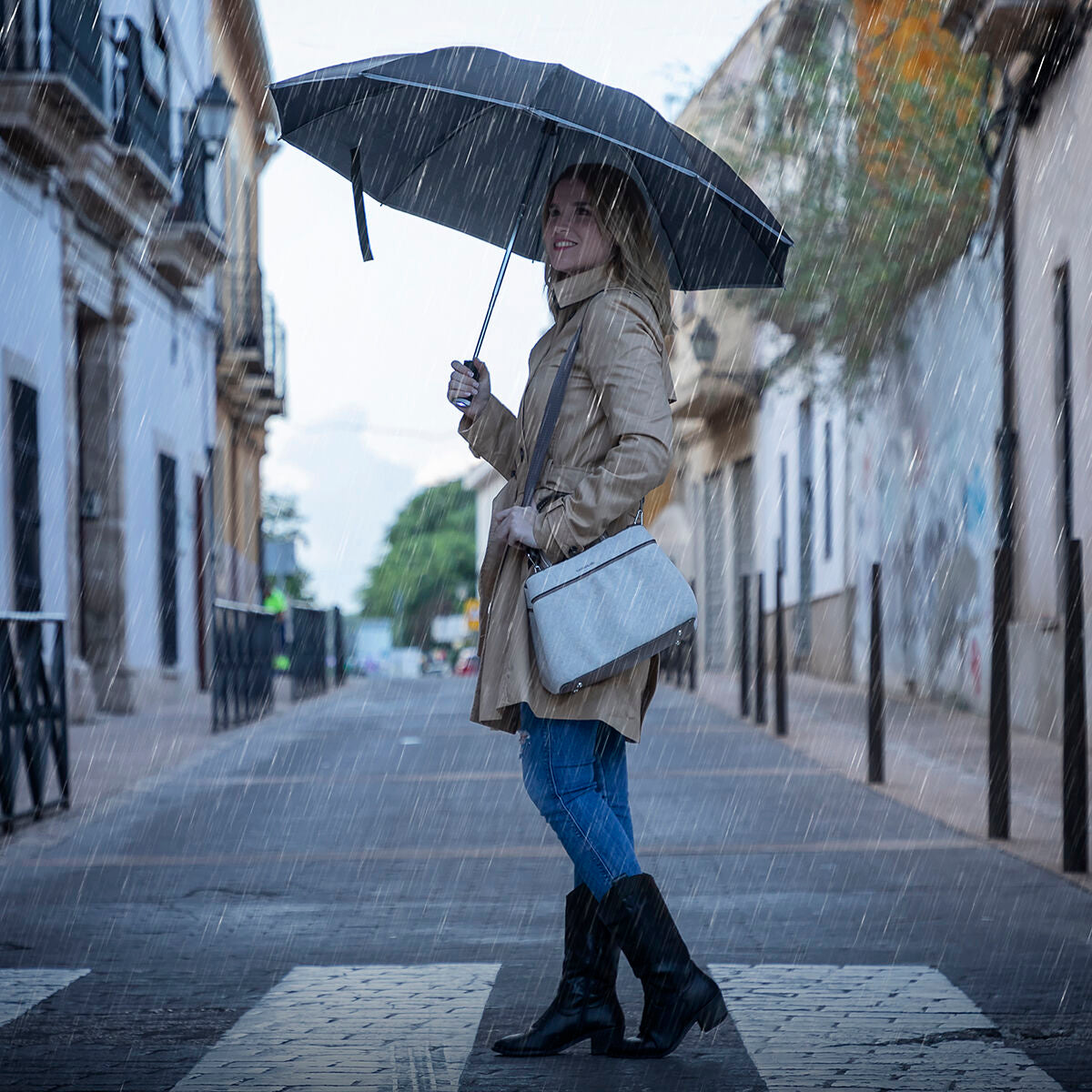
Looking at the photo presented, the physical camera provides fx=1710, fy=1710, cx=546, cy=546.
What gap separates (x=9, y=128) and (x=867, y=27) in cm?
893

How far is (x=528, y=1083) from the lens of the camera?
342cm

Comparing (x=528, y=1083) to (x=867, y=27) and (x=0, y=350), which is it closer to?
(x=0, y=350)

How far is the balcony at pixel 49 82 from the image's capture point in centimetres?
1352

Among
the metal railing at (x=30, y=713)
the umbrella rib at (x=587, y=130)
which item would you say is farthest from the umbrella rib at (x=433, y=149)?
the metal railing at (x=30, y=713)

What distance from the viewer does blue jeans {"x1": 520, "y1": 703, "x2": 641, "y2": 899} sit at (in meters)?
3.57

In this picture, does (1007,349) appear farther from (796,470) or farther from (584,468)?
(796,470)

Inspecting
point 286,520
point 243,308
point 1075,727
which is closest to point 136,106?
point 243,308

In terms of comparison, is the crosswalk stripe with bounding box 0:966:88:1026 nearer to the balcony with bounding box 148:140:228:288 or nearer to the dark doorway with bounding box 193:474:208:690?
the balcony with bounding box 148:140:228:288

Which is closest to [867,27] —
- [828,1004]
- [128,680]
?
[128,680]

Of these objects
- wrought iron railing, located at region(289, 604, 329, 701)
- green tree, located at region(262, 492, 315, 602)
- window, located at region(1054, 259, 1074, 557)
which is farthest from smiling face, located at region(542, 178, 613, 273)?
green tree, located at region(262, 492, 315, 602)

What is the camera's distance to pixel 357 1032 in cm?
386

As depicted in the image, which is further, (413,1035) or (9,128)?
(9,128)

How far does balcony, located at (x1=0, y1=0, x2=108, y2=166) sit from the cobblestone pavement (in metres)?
6.56

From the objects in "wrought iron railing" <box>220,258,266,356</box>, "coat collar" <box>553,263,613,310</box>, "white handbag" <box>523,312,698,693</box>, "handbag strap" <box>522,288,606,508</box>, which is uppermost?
"wrought iron railing" <box>220,258,266,356</box>
